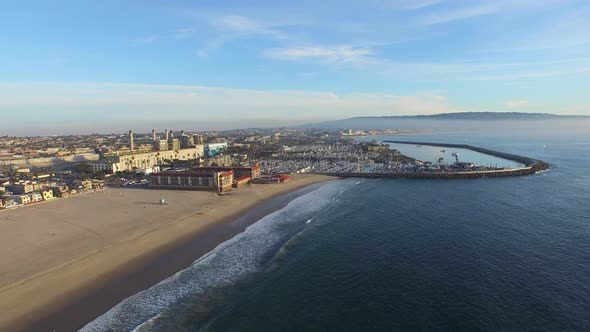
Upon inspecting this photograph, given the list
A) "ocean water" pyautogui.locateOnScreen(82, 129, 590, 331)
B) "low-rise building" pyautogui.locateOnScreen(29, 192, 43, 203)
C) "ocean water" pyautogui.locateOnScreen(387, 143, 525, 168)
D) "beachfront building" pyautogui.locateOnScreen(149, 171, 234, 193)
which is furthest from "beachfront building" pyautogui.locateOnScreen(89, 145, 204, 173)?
"ocean water" pyautogui.locateOnScreen(387, 143, 525, 168)

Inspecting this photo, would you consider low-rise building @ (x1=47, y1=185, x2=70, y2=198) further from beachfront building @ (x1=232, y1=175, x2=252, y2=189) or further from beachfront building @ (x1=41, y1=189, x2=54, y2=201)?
beachfront building @ (x1=232, y1=175, x2=252, y2=189)

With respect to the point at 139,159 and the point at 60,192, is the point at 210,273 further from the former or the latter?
the point at 139,159

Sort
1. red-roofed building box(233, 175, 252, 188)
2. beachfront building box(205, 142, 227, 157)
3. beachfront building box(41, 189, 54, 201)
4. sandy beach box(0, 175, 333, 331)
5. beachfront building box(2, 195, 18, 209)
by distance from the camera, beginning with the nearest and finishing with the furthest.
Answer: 1. sandy beach box(0, 175, 333, 331)
2. beachfront building box(2, 195, 18, 209)
3. beachfront building box(41, 189, 54, 201)
4. red-roofed building box(233, 175, 252, 188)
5. beachfront building box(205, 142, 227, 157)

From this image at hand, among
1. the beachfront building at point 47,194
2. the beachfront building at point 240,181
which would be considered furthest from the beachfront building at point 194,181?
the beachfront building at point 47,194

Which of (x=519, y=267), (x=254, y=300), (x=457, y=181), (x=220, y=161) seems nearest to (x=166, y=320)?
(x=254, y=300)

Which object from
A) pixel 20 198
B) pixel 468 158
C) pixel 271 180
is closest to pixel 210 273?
pixel 20 198
